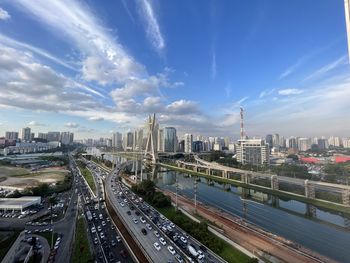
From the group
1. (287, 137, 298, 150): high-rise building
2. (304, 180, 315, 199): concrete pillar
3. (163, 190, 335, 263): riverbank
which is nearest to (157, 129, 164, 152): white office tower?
(287, 137, 298, 150): high-rise building

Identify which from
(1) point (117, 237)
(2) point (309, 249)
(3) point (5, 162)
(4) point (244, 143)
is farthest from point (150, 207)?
(3) point (5, 162)

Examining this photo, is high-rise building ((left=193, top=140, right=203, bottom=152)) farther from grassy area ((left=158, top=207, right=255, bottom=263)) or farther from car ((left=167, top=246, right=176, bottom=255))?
car ((left=167, top=246, right=176, bottom=255))

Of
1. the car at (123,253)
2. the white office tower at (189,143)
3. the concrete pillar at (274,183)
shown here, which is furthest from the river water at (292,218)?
the white office tower at (189,143)

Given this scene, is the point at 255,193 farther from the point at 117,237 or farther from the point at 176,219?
the point at 117,237

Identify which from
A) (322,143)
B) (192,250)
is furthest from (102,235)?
(322,143)

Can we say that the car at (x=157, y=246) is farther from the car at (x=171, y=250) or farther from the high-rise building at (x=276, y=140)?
the high-rise building at (x=276, y=140)

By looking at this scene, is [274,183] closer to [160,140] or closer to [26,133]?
[160,140]
